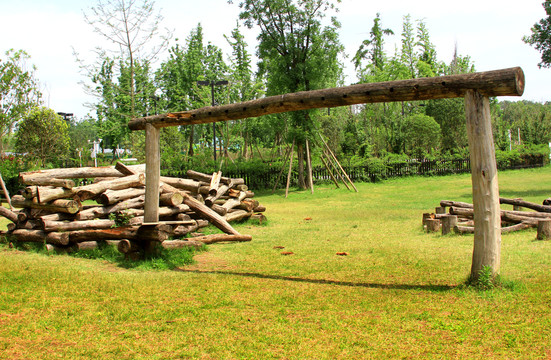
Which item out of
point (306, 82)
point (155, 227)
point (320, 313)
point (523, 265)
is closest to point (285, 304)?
point (320, 313)

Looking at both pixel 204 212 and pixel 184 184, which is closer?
pixel 204 212

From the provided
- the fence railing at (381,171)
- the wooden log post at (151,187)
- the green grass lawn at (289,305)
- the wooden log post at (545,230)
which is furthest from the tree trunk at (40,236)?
the fence railing at (381,171)

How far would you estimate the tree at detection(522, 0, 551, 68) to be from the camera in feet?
65.1

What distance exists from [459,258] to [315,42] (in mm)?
17323

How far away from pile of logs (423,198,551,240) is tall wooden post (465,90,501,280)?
365cm

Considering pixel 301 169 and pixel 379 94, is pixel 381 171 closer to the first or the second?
pixel 301 169

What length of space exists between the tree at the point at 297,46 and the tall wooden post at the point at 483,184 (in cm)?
1692

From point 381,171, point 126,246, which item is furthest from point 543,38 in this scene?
point 126,246

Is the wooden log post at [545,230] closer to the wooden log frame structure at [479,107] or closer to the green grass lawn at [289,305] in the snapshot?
the green grass lawn at [289,305]

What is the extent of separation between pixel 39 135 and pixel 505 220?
27341 mm

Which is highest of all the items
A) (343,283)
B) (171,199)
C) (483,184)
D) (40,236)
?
(483,184)

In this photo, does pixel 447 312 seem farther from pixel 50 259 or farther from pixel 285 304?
pixel 50 259

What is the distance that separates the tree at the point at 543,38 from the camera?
781 inches

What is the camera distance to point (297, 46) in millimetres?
22906
